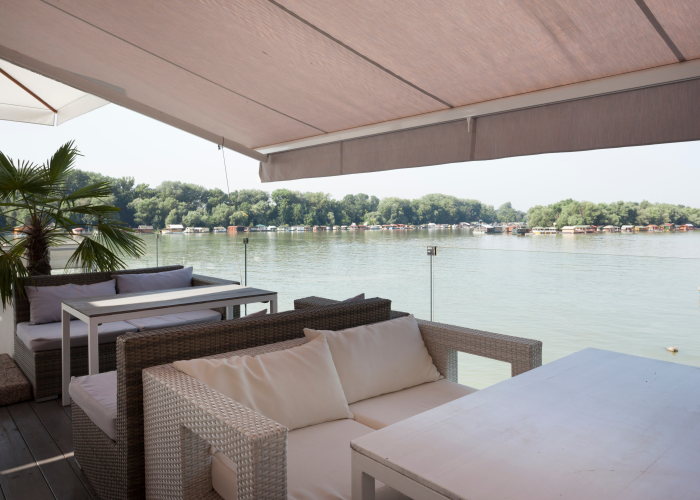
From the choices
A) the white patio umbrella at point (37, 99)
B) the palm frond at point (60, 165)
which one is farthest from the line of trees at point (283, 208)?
the palm frond at point (60, 165)

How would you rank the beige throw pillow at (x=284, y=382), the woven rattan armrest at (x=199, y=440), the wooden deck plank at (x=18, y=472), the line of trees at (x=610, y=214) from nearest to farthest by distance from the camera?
the woven rattan armrest at (x=199, y=440), the beige throw pillow at (x=284, y=382), the wooden deck plank at (x=18, y=472), the line of trees at (x=610, y=214)

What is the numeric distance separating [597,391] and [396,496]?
748 mm

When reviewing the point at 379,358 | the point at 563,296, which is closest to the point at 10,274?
the point at 379,358

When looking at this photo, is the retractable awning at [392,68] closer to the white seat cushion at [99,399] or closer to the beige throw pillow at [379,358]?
the beige throw pillow at [379,358]

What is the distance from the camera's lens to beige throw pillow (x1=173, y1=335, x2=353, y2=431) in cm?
174

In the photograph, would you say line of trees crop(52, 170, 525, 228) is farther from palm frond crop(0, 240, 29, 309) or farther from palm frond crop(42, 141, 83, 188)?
palm frond crop(0, 240, 29, 309)

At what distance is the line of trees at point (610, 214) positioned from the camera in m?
20.6

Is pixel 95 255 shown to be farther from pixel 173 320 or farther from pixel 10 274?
pixel 173 320

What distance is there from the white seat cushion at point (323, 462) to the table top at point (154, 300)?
1.54m

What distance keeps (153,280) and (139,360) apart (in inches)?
111

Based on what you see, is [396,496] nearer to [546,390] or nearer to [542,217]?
[546,390]

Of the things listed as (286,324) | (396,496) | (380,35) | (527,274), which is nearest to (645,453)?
(396,496)

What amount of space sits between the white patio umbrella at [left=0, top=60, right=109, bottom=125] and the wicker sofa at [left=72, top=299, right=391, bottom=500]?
394 centimetres

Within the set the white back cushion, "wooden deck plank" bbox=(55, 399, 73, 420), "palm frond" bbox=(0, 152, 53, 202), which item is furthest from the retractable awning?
"wooden deck plank" bbox=(55, 399, 73, 420)
